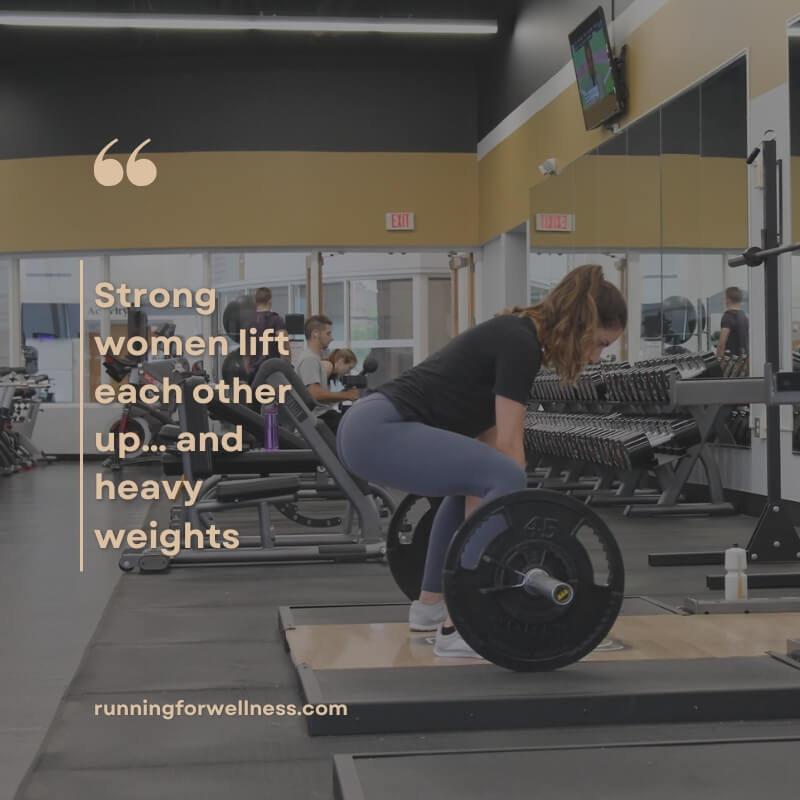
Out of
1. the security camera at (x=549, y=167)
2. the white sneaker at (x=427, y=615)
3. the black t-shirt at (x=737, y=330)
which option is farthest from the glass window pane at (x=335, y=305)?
the white sneaker at (x=427, y=615)

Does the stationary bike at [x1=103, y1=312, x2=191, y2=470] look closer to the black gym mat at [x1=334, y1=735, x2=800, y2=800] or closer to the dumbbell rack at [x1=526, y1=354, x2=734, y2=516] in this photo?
the dumbbell rack at [x1=526, y1=354, x2=734, y2=516]

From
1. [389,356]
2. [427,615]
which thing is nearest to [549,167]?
[389,356]

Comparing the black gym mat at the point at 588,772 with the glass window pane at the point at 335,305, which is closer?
the black gym mat at the point at 588,772

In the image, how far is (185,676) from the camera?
3133mm

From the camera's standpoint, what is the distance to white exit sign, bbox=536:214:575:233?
31.2ft

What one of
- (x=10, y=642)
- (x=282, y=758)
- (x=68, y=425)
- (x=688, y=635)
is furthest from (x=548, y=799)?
(x=68, y=425)

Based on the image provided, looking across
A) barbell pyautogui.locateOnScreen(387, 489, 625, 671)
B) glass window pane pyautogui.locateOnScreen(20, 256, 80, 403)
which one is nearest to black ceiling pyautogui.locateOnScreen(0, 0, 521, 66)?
glass window pane pyautogui.locateOnScreen(20, 256, 80, 403)

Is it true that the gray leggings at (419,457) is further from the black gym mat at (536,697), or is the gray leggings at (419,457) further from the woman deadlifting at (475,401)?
the black gym mat at (536,697)

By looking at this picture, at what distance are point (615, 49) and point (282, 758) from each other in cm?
731

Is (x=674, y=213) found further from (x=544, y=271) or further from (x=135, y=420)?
(x=135, y=420)

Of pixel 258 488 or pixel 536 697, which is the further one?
pixel 258 488

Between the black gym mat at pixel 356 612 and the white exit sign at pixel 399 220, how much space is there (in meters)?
9.13

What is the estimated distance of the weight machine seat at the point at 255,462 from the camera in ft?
17.0

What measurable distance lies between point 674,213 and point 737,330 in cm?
106
